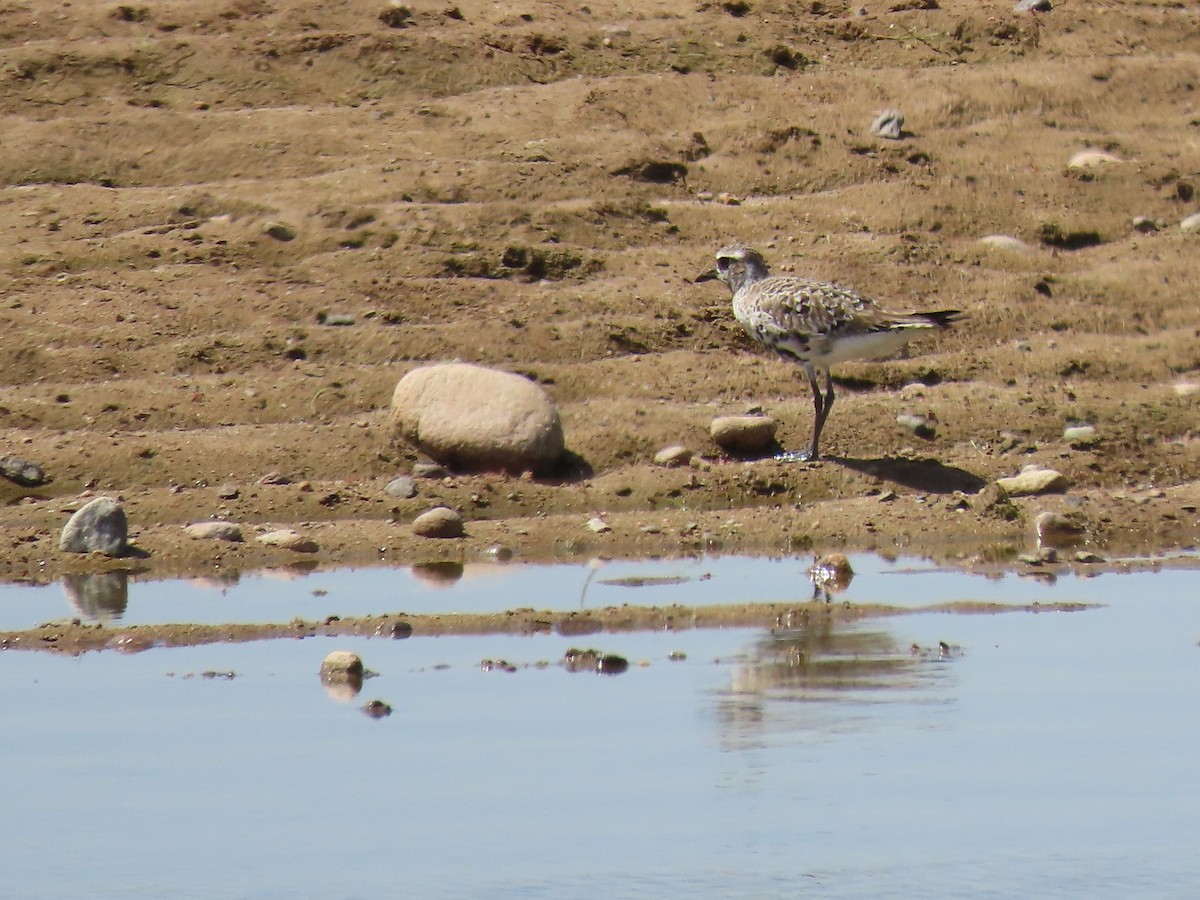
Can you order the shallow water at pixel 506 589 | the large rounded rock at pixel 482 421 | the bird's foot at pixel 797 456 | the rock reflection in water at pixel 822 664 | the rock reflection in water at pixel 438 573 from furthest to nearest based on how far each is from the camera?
1. the bird's foot at pixel 797 456
2. the large rounded rock at pixel 482 421
3. the rock reflection in water at pixel 438 573
4. the shallow water at pixel 506 589
5. the rock reflection in water at pixel 822 664

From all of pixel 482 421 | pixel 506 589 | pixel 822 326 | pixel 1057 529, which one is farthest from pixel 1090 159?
pixel 506 589

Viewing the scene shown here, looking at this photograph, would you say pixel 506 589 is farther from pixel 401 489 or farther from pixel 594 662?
pixel 401 489

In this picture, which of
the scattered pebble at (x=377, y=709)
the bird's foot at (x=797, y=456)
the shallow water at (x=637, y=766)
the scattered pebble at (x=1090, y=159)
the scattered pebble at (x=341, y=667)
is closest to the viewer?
the shallow water at (x=637, y=766)

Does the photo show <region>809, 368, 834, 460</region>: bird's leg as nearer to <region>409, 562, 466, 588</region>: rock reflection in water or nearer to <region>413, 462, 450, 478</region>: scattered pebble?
<region>413, 462, 450, 478</region>: scattered pebble

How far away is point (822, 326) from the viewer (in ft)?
41.1

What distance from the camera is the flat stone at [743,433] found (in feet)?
41.0

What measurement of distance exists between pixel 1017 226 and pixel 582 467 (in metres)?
4.48

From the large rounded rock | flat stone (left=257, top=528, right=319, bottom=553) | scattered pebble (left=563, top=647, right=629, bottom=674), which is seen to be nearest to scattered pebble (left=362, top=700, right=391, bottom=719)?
scattered pebble (left=563, top=647, right=629, bottom=674)

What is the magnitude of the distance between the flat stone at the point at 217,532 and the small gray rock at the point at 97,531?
37 centimetres

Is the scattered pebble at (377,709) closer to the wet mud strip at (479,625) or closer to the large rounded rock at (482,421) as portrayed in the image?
the wet mud strip at (479,625)

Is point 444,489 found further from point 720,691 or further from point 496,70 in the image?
point 496,70

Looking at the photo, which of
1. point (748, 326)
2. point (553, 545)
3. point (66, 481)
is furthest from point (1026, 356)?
point (66, 481)

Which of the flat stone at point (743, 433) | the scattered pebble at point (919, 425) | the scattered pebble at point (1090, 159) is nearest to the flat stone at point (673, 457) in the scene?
the flat stone at point (743, 433)

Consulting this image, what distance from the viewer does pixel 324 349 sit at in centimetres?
1365
